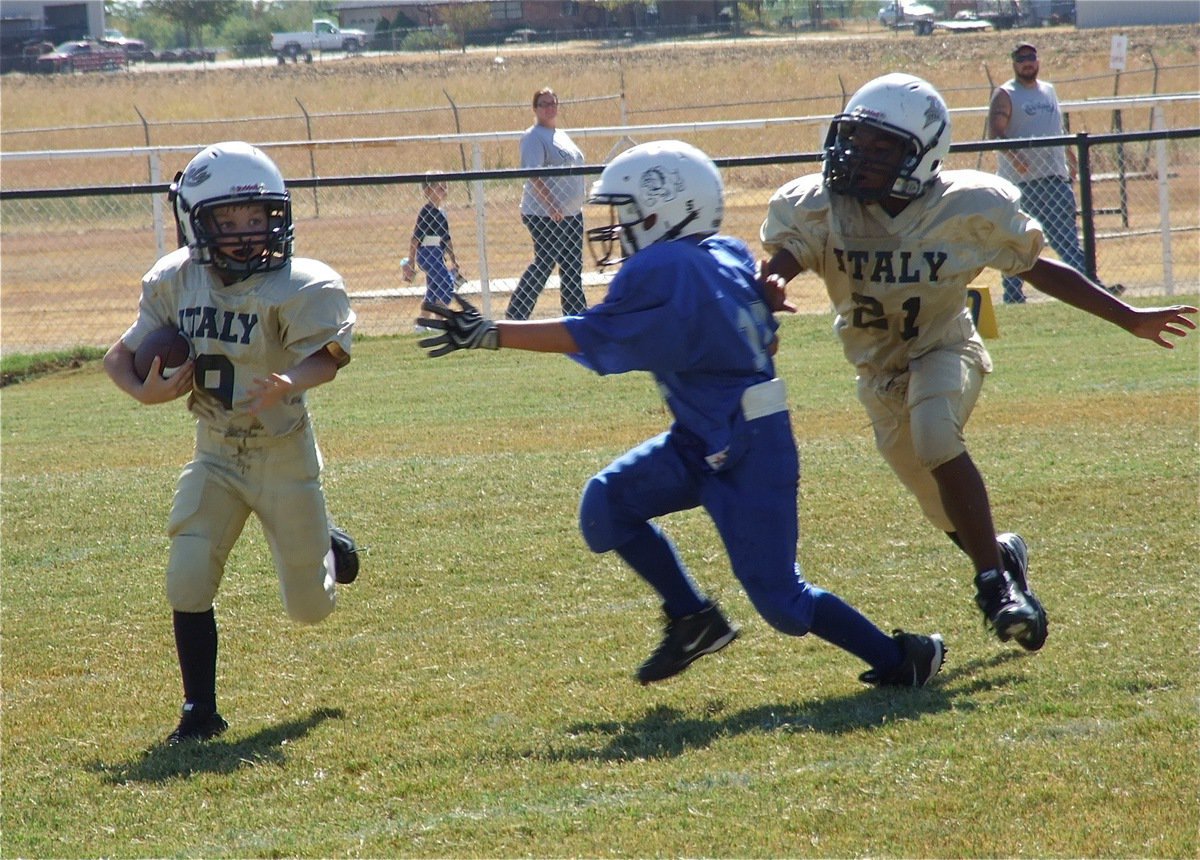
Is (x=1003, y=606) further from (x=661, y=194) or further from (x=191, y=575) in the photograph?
(x=191, y=575)

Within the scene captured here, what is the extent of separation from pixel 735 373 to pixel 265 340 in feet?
4.59

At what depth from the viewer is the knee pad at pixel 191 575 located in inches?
162

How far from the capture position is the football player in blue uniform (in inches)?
143

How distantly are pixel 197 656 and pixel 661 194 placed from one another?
186 centimetres

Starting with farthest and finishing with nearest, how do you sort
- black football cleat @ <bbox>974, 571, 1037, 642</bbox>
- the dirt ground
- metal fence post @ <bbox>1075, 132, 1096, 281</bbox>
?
1. the dirt ground
2. metal fence post @ <bbox>1075, 132, 1096, 281</bbox>
3. black football cleat @ <bbox>974, 571, 1037, 642</bbox>

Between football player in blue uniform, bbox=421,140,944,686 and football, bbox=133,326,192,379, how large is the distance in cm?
96

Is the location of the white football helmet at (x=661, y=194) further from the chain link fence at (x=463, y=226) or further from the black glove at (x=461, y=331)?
the chain link fence at (x=463, y=226)

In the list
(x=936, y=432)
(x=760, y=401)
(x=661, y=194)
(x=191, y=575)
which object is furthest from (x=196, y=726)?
(x=936, y=432)

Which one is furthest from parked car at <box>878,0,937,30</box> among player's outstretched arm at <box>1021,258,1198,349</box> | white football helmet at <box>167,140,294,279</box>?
white football helmet at <box>167,140,294,279</box>

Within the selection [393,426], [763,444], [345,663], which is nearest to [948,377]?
[763,444]

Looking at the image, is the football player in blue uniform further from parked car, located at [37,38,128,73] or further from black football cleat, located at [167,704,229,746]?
parked car, located at [37,38,128,73]

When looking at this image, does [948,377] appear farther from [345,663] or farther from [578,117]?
[578,117]

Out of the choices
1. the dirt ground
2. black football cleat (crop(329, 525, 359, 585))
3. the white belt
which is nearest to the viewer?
the white belt

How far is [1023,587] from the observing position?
14.1ft
